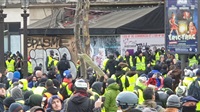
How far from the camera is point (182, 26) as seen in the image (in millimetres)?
24078

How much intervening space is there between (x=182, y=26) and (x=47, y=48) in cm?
1988

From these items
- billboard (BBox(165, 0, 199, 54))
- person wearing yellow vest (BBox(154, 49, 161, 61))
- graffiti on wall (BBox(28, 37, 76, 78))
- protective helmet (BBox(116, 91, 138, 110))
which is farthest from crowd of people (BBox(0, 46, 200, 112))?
graffiti on wall (BBox(28, 37, 76, 78))

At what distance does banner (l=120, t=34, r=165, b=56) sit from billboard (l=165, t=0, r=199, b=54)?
1424 centimetres

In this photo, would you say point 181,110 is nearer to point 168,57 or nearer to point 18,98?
point 18,98

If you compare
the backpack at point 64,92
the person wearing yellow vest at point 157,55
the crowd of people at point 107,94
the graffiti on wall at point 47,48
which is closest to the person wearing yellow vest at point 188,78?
the crowd of people at point 107,94

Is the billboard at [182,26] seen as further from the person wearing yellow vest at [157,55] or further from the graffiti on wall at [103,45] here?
the graffiti on wall at [103,45]

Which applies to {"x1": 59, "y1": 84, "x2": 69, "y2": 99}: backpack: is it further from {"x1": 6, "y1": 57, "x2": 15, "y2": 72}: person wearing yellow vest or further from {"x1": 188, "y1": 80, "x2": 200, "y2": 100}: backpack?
{"x1": 6, "y1": 57, "x2": 15, "y2": 72}: person wearing yellow vest

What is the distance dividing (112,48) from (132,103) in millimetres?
29797

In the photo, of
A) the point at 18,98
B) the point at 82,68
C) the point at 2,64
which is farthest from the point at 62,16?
the point at 18,98

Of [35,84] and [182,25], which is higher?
[182,25]

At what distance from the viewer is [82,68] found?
24266 mm

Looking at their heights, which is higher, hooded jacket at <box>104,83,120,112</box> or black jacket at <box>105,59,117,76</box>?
hooded jacket at <box>104,83,120,112</box>

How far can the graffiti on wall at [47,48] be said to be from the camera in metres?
42.2

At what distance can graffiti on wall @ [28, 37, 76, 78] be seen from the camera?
1662 inches
